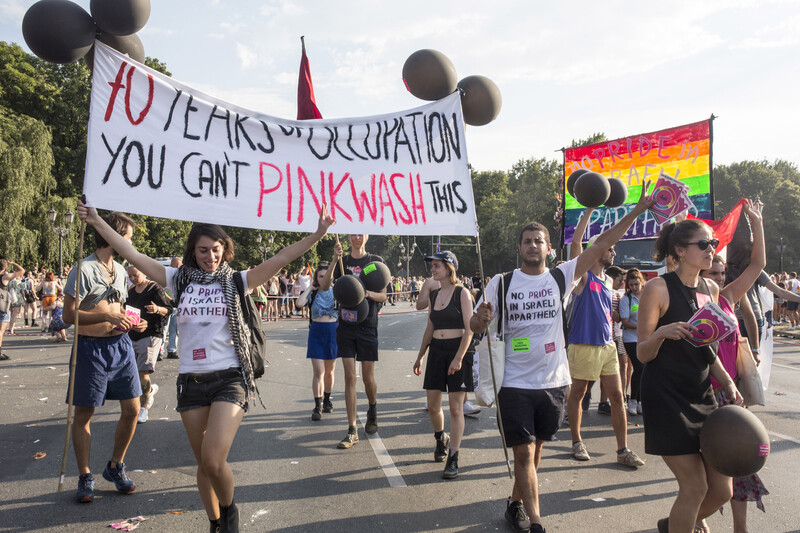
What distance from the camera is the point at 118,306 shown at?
468 centimetres

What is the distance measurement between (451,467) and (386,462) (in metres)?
0.71

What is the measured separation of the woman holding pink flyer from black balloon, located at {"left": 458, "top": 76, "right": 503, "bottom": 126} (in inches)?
82.9

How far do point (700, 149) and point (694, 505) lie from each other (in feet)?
38.6

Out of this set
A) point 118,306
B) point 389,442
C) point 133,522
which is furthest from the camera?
point 389,442

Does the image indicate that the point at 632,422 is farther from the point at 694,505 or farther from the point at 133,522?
the point at 133,522

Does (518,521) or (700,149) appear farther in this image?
(700,149)

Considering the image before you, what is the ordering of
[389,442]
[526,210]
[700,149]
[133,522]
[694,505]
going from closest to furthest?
[694,505]
[133,522]
[389,442]
[700,149]
[526,210]

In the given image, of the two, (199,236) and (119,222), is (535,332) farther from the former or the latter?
(119,222)

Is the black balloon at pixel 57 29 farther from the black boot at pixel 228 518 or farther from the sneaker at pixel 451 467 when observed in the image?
the sneaker at pixel 451 467

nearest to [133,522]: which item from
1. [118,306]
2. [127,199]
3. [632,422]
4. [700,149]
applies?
[118,306]

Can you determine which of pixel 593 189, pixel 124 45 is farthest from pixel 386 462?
pixel 124 45

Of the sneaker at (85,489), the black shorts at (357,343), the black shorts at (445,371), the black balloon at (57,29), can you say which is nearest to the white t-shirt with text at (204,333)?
the sneaker at (85,489)

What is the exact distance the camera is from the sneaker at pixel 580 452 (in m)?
5.49

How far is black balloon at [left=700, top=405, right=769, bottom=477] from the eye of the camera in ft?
9.53
